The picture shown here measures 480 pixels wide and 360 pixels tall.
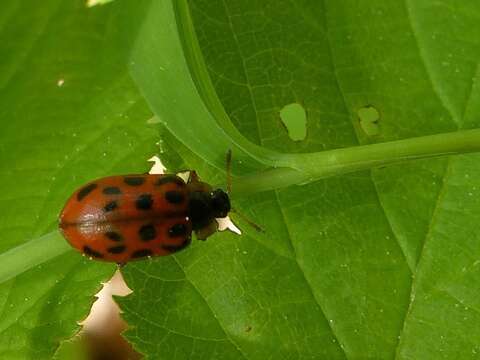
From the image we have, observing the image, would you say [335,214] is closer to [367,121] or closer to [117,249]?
[367,121]

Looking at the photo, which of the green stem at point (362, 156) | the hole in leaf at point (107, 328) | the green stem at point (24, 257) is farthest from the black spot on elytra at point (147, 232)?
A: the hole in leaf at point (107, 328)

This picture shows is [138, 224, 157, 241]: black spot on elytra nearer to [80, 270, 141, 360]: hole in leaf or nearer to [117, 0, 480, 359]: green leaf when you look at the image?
[117, 0, 480, 359]: green leaf

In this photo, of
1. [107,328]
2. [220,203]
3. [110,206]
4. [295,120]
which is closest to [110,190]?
[110,206]

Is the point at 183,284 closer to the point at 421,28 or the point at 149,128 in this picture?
the point at 149,128

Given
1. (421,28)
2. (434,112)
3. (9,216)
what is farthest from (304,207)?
(9,216)

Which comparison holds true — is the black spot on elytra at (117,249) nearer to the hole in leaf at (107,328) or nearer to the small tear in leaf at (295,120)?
the small tear in leaf at (295,120)
